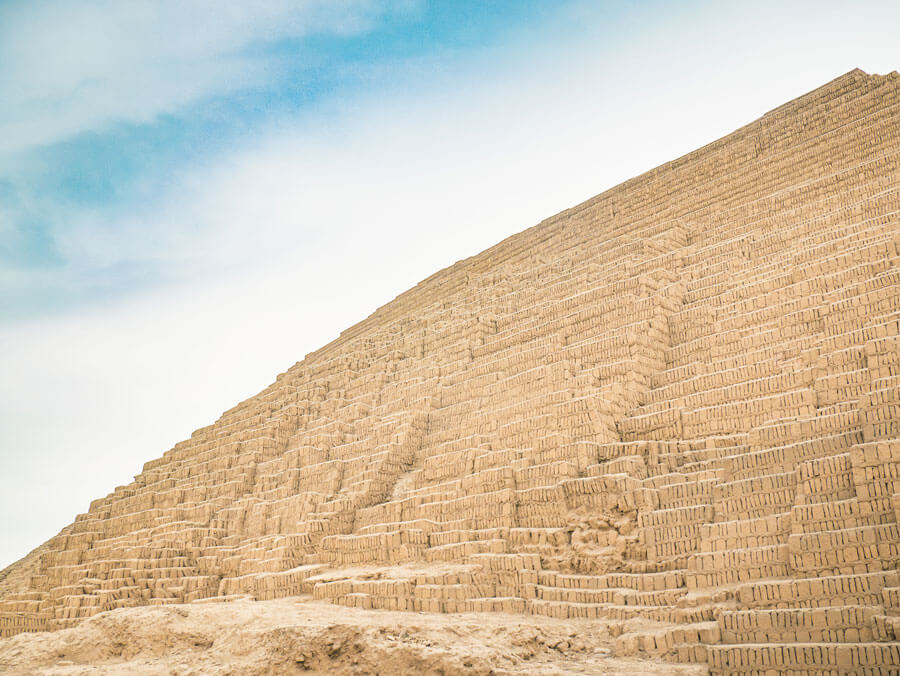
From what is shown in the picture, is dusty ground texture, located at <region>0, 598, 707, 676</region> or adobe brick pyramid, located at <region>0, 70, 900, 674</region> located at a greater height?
adobe brick pyramid, located at <region>0, 70, 900, 674</region>

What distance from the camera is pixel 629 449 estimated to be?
8.87 m

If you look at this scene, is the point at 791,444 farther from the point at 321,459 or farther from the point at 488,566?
the point at 321,459

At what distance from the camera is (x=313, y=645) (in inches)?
214

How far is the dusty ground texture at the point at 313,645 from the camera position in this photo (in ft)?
17.7

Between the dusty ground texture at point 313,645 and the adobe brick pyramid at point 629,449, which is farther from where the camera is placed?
the adobe brick pyramid at point 629,449

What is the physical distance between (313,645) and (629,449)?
4.53 m

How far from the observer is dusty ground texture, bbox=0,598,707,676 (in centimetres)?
541

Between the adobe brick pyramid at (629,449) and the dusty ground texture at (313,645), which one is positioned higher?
the adobe brick pyramid at (629,449)

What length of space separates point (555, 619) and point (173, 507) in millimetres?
9834

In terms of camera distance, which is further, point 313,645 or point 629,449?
point 629,449

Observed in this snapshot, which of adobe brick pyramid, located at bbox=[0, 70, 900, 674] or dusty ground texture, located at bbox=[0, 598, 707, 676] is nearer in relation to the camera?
dusty ground texture, located at bbox=[0, 598, 707, 676]

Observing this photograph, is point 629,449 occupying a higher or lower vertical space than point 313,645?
higher

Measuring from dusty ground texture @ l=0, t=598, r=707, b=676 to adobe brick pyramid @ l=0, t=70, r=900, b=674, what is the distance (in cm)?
58

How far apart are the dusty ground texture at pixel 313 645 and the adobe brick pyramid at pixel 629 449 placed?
1.90 ft
